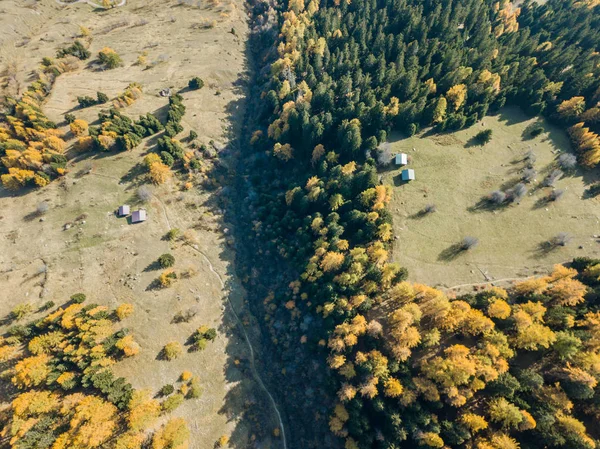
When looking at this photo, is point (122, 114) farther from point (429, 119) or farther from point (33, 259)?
point (429, 119)

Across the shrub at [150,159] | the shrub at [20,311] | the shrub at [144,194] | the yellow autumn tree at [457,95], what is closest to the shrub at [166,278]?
the shrub at [144,194]

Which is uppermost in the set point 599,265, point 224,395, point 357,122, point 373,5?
point 373,5

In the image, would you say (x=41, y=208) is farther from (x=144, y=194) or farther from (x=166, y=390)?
(x=166, y=390)

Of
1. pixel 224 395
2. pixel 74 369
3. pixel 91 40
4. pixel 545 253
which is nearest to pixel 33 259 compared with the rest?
pixel 74 369

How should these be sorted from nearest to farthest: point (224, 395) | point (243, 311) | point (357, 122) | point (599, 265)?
point (599, 265), point (224, 395), point (243, 311), point (357, 122)

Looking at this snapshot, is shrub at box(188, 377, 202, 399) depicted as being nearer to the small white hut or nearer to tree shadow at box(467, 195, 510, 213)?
the small white hut
